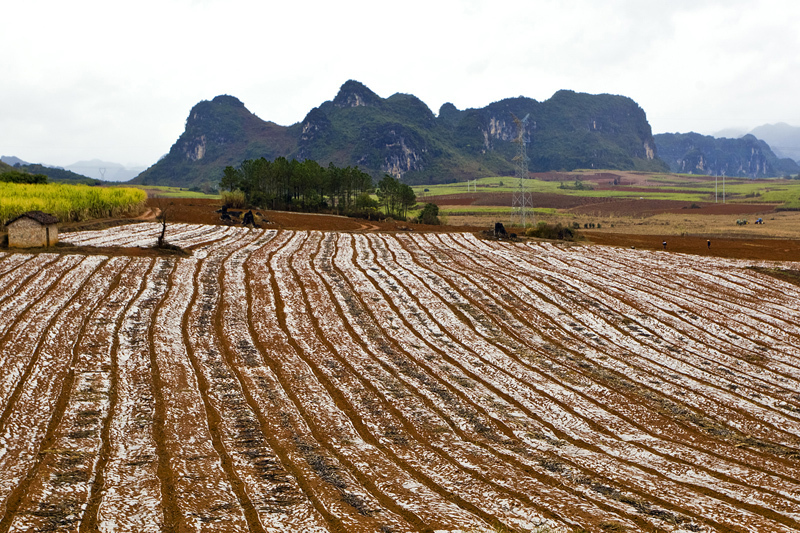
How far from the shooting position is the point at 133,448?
46.0 feet

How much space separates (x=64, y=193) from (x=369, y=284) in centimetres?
3379

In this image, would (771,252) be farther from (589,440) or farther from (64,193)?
(64,193)

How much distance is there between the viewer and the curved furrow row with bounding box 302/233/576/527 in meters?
13.2

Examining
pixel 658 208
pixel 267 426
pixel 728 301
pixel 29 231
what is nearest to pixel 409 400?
pixel 267 426

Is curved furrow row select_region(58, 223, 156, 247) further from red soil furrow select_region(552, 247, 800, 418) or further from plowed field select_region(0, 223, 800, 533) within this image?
red soil furrow select_region(552, 247, 800, 418)

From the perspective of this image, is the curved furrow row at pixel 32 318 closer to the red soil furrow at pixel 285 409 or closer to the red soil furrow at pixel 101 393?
the red soil furrow at pixel 101 393

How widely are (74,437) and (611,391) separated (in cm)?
1662

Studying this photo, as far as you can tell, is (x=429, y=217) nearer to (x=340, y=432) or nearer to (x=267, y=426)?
Result: (x=340, y=432)

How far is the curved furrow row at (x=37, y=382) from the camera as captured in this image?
491 inches

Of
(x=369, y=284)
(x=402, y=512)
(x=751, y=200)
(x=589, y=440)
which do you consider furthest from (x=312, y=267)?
(x=751, y=200)

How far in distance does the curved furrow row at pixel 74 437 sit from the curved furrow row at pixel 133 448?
38cm

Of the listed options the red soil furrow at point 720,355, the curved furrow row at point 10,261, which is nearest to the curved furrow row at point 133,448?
the curved furrow row at point 10,261

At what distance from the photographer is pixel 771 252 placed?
51938 mm

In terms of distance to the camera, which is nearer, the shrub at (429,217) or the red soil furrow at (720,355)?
the red soil furrow at (720,355)
